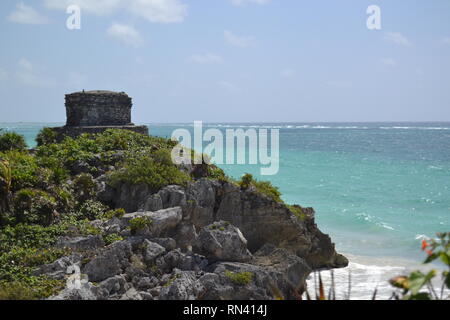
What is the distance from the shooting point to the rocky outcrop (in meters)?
10.3

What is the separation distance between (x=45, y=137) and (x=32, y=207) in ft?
27.4

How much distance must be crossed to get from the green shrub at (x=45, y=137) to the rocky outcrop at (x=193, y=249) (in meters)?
6.87

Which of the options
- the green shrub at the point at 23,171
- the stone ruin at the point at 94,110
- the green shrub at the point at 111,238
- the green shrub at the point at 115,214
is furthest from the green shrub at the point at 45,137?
the green shrub at the point at 111,238

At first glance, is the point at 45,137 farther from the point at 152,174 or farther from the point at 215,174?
the point at 215,174

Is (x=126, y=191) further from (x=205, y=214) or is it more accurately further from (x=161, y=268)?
(x=161, y=268)

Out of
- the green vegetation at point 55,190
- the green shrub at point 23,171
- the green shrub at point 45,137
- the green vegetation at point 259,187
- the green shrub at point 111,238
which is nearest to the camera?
the green vegetation at point 55,190

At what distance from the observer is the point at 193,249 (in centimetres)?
1210

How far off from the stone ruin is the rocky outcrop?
7.54 metres

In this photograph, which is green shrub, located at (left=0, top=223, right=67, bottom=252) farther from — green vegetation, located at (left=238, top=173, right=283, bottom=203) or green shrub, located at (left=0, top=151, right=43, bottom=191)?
green vegetation, located at (left=238, top=173, right=283, bottom=203)

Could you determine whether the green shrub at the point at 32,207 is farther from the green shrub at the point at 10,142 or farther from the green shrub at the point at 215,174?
the green shrub at the point at 215,174

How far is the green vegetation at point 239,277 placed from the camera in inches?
430

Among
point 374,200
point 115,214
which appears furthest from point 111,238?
point 374,200
